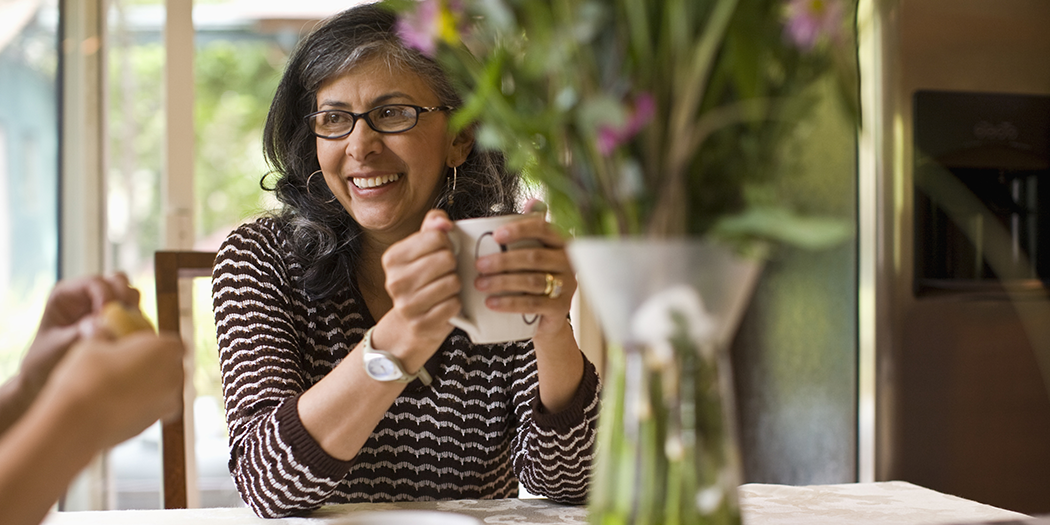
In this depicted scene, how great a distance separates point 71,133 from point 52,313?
6.67ft

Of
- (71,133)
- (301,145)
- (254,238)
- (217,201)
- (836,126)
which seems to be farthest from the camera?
(217,201)

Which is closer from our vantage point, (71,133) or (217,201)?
(71,133)

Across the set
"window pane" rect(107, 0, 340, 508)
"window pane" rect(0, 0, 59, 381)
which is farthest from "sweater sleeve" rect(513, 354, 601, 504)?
"window pane" rect(0, 0, 59, 381)

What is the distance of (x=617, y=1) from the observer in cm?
47

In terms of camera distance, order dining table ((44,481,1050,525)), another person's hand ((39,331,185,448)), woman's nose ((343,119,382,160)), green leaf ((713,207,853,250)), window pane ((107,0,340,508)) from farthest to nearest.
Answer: window pane ((107,0,340,508)), woman's nose ((343,119,382,160)), dining table ((44,481,1050,525)), another person's hand ((39,331,185,448)), green leaf ((713,207,853,250))

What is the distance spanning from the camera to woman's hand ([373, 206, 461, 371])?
710 mm

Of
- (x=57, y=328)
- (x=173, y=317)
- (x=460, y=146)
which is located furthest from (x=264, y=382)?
(x=460, y=146)

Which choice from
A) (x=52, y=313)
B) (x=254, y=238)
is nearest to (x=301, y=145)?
(x=254, y=238)

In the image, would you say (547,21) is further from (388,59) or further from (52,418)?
(388,59)

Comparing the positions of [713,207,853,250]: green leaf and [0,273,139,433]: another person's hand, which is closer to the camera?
[713,207,853,250]: green leaf

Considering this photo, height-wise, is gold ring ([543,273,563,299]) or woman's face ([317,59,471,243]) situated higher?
woman's face ([317,59,471,243])

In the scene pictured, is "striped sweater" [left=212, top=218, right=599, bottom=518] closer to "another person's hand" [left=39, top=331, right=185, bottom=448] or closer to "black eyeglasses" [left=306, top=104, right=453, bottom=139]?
"black eyeglasses" [left=306, top=104, right=453, bottom=139]

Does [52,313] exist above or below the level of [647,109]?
A: below

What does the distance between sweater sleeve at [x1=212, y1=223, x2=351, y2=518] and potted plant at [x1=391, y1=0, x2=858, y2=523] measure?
1.60 ft
